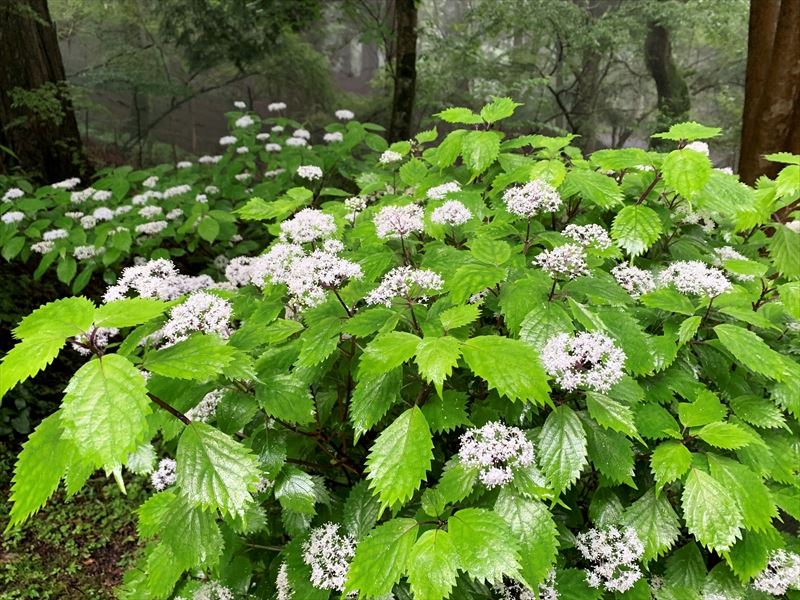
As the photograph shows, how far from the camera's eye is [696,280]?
1289 mm

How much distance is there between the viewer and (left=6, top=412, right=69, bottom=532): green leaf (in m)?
0.81

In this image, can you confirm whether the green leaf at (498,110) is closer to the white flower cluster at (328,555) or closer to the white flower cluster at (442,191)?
the white flower cluster at (442,191)

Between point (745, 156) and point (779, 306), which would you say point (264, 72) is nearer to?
point (745, 156)

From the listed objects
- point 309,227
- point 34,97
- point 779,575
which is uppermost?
point 309,227

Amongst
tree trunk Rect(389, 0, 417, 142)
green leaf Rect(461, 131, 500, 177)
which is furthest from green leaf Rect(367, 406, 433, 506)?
tree trunk Rect(389, 0, 417, 142)

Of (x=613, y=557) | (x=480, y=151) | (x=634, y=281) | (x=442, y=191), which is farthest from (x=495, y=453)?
(x=480, y=151)

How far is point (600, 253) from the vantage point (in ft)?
4.32

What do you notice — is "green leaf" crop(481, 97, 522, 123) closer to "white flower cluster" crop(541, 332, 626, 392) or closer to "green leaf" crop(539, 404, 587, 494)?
"white flower cluster" crop(541, 332, 626, 392)

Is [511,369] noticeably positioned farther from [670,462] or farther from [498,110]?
[498,110]

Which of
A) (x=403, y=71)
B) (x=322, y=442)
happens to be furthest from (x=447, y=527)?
(x=403, y=71)

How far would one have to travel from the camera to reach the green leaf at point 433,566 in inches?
33.1

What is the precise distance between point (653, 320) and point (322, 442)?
0.93m

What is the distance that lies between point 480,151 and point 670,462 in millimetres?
1062

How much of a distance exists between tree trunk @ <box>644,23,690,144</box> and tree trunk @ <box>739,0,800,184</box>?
34.2 ft
